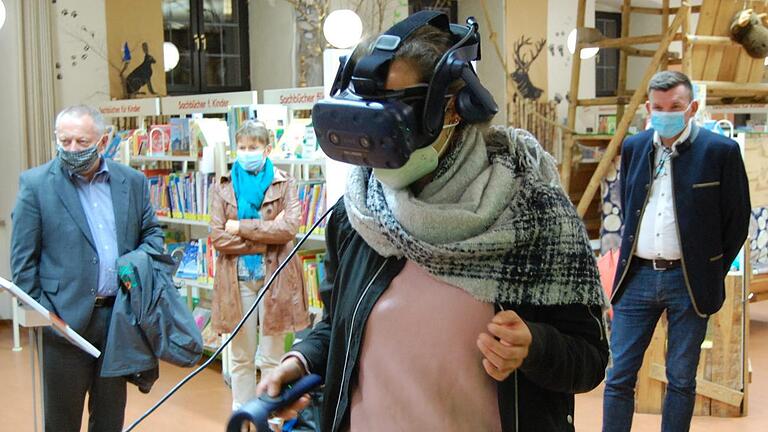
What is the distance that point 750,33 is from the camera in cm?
521

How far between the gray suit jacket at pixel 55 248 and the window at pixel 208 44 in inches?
272

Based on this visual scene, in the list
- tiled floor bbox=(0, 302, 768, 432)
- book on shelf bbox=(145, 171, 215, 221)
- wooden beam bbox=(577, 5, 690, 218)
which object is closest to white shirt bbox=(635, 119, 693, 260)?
tiled floor bbox=(0, 302, 768, 432)

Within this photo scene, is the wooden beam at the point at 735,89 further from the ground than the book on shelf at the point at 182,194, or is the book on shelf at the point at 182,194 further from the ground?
the wooden beam at the point at 735,89

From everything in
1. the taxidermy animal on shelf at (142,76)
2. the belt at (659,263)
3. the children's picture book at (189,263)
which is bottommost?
the children's picture book at (189,263)

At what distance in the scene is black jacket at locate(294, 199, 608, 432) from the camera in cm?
138

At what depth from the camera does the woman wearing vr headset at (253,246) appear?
16.0 feet

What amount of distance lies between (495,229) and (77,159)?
7.42ft

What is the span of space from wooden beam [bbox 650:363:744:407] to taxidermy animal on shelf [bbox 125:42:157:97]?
18.9 feet

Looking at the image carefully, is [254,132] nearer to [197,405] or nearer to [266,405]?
[197,405]

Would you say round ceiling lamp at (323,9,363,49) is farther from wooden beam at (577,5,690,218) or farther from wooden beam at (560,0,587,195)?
wooden beam at (577,5,690,218)

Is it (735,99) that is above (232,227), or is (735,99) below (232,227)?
above

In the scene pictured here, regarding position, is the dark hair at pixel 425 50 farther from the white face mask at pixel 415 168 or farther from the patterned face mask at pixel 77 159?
the patterned face mask at pixel 77 159

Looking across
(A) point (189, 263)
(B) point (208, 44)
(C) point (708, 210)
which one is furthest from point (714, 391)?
(B) point (208, 44)

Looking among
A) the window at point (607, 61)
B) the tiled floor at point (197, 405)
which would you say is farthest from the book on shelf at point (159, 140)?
Answer: the window at point (607, 61)
